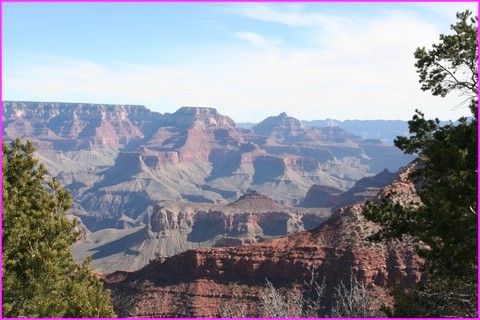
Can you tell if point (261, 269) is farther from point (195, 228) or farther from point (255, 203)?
point (255, 203)

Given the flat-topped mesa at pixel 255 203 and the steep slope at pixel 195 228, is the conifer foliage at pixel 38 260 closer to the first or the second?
the steep slope at pixel 195 228

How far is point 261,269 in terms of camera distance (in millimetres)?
52406

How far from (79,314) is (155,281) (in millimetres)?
40822

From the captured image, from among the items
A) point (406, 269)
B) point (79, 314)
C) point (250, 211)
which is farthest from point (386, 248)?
point (250, 211)

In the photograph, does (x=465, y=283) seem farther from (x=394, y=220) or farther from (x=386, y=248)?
(x=386, y=248)

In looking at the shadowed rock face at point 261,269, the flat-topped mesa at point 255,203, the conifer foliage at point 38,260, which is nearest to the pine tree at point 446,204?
the conifer foliage at point 38,260

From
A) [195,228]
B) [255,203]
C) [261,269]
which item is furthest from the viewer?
[255,203]

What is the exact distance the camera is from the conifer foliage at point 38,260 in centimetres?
1598

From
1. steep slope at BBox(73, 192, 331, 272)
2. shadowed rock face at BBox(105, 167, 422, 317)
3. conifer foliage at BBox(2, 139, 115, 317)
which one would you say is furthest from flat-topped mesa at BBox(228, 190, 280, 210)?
conifer foliage at BBox(2, 139, 115, 317)

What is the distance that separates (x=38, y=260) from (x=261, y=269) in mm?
38659

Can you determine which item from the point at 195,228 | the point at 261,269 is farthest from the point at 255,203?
the point at 261,269

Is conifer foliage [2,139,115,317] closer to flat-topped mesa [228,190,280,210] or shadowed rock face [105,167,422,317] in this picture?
shadowed rock face [105,167,422,317]

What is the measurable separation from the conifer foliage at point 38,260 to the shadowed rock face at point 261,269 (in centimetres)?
2893

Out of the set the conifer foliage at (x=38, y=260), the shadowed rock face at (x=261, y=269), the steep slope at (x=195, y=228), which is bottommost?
the steep slope at (x=195, y=228)
